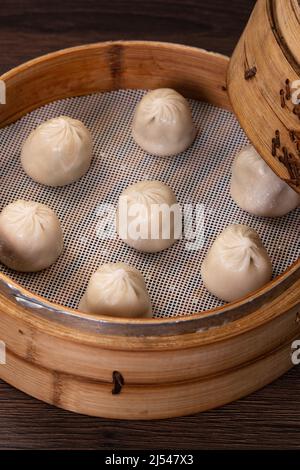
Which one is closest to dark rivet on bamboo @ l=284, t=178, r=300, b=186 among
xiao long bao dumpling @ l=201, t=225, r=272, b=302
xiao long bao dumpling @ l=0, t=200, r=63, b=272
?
xiao long bao dumpling @ l=201, t=225, r=272, b=302

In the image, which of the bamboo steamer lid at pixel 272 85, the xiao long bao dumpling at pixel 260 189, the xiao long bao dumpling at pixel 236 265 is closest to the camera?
the bamboo steamer lid at pixel 272 85

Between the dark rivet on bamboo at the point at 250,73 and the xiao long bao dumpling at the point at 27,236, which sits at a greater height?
the dark rivet on bamboo at the point at 250,73

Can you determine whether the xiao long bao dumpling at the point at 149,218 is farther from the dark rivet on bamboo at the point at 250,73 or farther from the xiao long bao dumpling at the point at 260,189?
the dark rivet on bamboo at the point at 250,73

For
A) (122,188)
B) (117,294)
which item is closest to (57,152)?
(122,188)

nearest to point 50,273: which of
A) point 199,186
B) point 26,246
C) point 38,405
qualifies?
point 26,246

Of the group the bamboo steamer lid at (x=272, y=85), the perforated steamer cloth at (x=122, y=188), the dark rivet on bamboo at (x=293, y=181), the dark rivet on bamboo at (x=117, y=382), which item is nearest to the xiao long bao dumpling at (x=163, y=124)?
the perforated steamer cloth at (x=122, y=188)

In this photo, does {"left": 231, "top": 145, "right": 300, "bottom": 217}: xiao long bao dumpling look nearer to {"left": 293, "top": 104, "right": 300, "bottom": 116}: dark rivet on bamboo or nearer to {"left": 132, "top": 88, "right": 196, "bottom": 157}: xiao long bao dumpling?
{"left": 132, "top": 88, "right": 196, "bottom": 157}: xiao long bao dumpling

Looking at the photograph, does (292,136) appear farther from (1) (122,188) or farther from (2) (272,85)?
(1) (122,188)

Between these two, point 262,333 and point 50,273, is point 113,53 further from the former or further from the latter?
point 262,333
